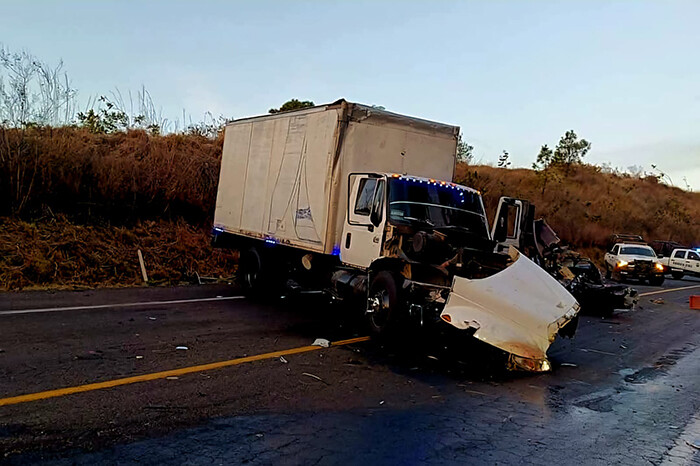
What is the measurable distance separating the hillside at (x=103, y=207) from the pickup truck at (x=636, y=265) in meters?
17.1

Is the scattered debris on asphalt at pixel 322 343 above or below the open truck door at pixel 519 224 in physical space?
below

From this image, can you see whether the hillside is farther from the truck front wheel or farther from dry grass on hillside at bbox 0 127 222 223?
the truck front wheel

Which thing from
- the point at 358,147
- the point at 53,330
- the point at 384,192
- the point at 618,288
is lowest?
the point at 53,330

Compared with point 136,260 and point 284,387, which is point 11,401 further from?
point 136,260

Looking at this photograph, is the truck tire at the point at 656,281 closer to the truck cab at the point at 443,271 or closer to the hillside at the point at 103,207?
the truck cab at the point at 443,271

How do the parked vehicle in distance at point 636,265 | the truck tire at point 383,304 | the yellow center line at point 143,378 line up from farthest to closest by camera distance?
the parked vehicle in distance at point 636,265, the truck tire at point 383,304, the yellow center line at point 143,378

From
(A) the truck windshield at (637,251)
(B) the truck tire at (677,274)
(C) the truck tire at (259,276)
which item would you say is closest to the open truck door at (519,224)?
(C) the truck tire at (259,276)

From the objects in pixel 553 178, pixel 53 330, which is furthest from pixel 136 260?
pixel 553 178

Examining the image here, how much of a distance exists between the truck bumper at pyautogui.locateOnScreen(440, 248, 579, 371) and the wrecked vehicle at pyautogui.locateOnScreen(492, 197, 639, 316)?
127 centimetres

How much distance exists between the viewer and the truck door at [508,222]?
33.1 ft

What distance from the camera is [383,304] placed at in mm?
8797

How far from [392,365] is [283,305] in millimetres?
4869

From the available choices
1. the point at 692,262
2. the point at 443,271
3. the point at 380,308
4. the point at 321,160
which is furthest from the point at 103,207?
the point at 692,262

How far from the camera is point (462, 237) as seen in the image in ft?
29.0
